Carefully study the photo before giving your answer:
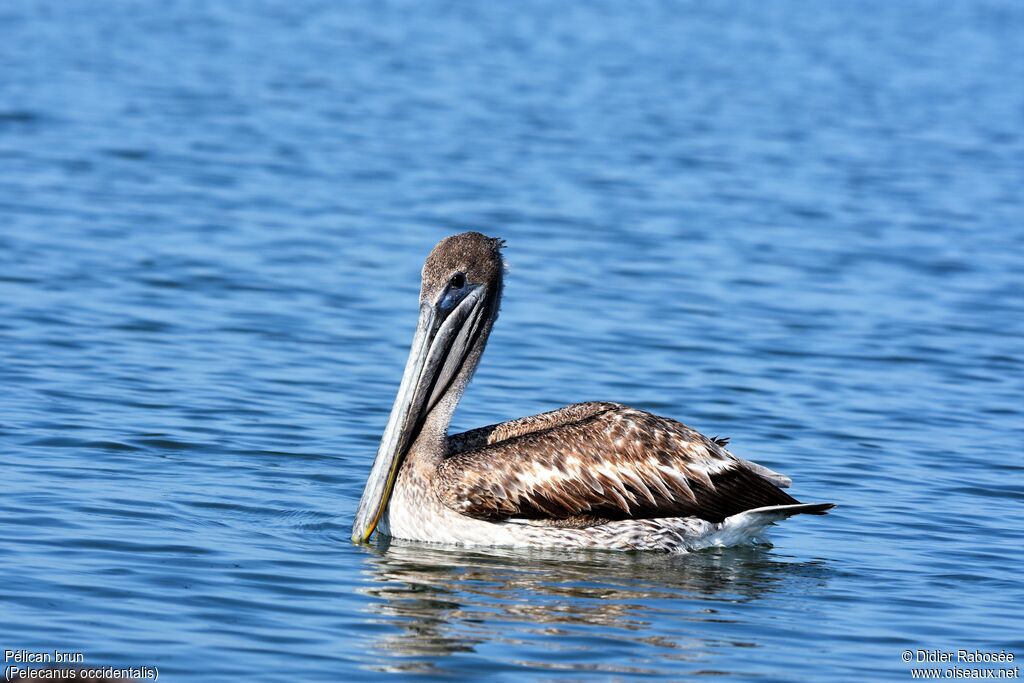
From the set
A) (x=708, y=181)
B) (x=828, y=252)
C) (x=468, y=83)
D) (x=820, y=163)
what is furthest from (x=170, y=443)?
(x=468, y=83)

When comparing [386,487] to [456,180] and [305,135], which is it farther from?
[305,135]

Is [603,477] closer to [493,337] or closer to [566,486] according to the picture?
[566,486]

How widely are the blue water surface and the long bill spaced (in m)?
0.25

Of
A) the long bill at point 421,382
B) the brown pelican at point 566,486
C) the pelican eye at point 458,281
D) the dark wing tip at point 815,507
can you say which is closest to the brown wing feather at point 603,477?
the brown pelican at point 566,486

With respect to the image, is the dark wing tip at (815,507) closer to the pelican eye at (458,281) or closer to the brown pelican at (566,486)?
the brown pelican at (566,486)

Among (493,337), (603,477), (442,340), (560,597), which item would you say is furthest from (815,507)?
(493,337)

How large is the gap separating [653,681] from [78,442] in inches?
168

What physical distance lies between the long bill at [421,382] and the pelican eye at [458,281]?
0.05 m

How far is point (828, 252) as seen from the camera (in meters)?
17.0

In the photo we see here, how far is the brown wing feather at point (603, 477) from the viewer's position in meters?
8.34

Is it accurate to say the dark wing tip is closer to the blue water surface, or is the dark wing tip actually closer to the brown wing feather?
the brown wing feather

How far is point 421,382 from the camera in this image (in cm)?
862

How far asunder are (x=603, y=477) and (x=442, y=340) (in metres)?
1.06

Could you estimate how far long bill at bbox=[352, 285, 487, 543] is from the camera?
8.31 metres
